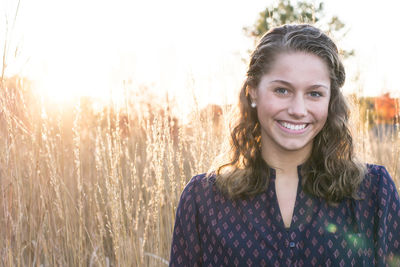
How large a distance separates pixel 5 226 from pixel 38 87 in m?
1.02

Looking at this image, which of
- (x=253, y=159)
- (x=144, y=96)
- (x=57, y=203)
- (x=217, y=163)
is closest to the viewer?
(x=253, y=159)

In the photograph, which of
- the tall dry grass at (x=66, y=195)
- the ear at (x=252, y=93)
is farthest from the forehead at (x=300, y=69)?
the tall dry grass at (x=66, y=195)

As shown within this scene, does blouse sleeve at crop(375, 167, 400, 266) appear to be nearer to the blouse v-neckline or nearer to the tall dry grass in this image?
the blouse v-neckline

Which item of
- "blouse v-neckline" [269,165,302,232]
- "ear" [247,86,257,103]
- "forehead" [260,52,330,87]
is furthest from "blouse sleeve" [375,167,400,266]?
"ear" [247,86,257,103]

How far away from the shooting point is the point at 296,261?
157 centimetres

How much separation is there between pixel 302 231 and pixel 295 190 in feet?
0.62

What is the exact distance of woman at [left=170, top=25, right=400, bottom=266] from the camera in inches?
63.1

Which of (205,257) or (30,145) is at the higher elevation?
(30,145)

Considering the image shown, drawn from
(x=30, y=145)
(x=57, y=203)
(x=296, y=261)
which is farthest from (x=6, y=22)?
(x=296, y=261)

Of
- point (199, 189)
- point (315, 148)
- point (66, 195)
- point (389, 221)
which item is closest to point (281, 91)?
point (315, 148)

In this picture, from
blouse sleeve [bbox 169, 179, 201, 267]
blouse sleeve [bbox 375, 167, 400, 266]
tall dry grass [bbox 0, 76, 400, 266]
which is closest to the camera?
blouse sleeve [bbox 375, 167, 400, 266]

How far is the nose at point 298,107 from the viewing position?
163 cm

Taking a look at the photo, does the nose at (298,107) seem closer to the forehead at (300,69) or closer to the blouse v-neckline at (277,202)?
the forehead at (300,69)

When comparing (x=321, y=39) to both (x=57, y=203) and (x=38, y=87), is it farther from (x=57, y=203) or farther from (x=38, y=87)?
(x=38, y=87)
